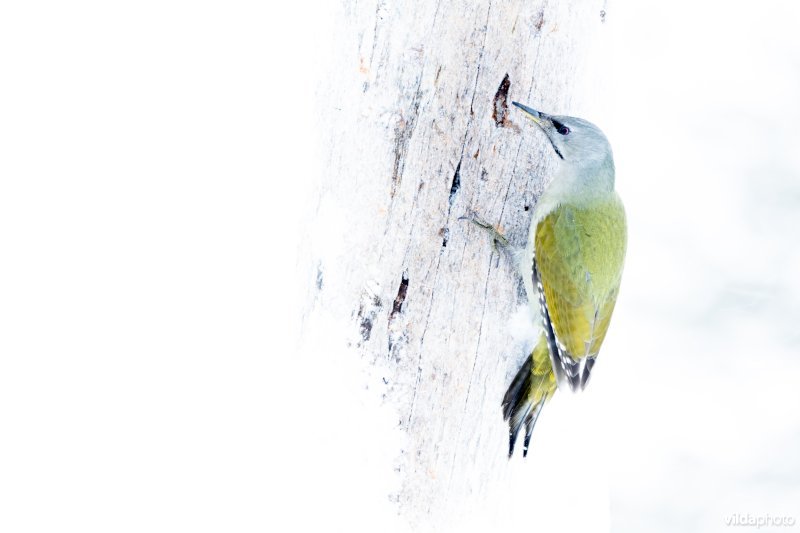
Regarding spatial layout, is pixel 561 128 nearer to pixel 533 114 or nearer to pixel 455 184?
pixel 533 114

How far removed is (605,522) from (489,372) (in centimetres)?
76

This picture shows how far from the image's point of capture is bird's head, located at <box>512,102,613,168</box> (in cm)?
246

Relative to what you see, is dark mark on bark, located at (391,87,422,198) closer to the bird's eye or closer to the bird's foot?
the bird's foot

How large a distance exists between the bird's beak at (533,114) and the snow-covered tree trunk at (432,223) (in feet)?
0.10

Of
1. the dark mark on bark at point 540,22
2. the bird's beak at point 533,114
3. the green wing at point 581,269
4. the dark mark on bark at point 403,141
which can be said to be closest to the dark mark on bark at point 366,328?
the dark mark on bark at point 403,141

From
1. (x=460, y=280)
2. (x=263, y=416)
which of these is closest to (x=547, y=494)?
Answer: (x=460, y=280)

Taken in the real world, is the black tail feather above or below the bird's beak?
below

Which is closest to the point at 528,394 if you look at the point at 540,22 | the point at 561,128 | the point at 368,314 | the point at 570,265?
the point at 368,314

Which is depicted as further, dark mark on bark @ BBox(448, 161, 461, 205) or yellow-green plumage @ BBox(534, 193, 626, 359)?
yellow-green plumage @ BBox(534, 193, 626, 359)

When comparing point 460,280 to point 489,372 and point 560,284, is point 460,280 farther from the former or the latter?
point 560,284

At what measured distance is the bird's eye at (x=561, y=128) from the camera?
2496mm

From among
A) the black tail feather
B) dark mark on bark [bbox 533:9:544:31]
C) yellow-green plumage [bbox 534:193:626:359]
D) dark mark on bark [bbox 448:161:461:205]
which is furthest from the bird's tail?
dark mark on bark [bbox 533:9:544:31]

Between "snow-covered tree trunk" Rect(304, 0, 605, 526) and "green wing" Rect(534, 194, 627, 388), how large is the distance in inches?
13.8

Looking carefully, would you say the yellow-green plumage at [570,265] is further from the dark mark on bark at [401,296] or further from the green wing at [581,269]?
the dark mark on bark at [401,296]
